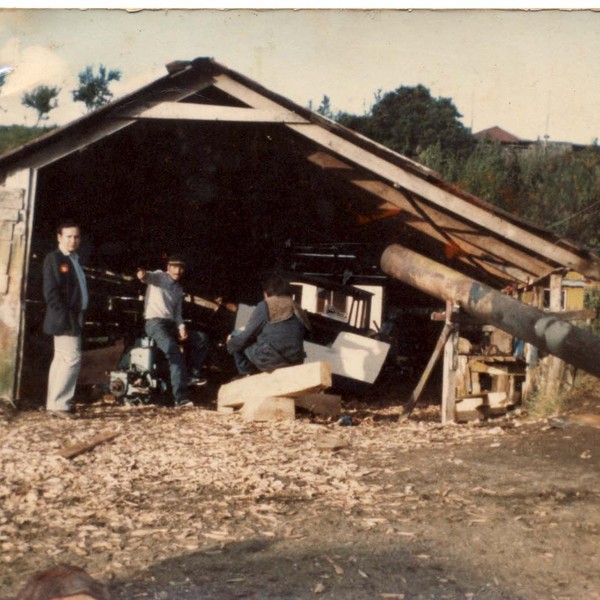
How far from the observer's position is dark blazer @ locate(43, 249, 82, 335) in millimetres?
9711

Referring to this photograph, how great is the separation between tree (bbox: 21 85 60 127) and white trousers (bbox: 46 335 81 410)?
389 centimetres

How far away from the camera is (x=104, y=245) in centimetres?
1590

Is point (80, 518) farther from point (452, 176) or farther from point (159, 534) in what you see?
point (452, 176)

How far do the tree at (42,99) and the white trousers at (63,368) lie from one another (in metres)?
3.89

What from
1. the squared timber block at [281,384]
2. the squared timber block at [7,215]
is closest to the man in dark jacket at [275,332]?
the squared timber block at [281,384]

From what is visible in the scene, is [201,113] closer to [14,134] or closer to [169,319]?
[169,319]

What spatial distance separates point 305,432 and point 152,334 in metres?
3.23

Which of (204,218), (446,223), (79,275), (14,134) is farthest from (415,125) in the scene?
(79,275)

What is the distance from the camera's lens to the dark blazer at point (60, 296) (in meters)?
9.71

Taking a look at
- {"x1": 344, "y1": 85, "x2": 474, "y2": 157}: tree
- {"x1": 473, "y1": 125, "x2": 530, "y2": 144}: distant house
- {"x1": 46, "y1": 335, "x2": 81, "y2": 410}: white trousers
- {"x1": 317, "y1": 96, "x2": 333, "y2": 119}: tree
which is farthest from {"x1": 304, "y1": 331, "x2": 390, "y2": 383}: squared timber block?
{"x1": 473, "y1": 125, "x2": 530, "y2": 144}: distant house

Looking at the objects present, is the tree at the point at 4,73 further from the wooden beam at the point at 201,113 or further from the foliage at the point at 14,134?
the foliage at the point at 14,134

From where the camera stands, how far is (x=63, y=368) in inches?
384

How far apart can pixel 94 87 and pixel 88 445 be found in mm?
8767

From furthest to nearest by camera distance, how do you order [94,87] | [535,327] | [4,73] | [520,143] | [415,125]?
[520,143]
[415,125]
[94,87]
[4,73]
[535,327]
